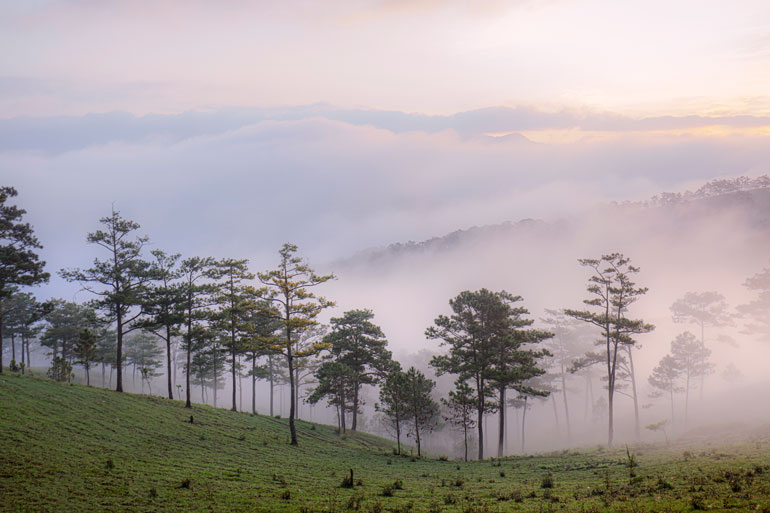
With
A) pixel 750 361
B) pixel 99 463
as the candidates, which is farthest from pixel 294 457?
pixel 750 361

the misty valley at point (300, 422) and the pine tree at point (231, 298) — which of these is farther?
the pine tree at point (231, 298)

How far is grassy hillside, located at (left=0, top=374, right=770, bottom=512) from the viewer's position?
16.0 metres

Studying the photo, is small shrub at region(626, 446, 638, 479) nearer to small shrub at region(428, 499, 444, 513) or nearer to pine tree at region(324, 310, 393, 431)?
small shrub at region(428, 499, 444, 513)

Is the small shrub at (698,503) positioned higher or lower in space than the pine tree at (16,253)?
lower

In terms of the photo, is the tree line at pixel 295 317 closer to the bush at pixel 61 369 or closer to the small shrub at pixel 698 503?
the bush at pixel 61 369

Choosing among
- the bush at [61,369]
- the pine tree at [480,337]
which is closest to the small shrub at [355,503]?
the pine tree at [480,337]

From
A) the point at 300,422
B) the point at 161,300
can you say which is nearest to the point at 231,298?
the point at 161,300

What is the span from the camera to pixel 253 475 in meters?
23.2

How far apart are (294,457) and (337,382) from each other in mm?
20042

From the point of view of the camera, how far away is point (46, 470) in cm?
1861

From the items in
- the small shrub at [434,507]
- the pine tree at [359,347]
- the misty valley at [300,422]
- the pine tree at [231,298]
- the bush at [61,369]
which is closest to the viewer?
the small shrub at [434,507]

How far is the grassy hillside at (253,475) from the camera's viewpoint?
16.0 metres

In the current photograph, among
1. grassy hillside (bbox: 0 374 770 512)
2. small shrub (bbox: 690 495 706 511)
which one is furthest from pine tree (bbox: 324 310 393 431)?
small shrub (bbox: 690 495 706 511)

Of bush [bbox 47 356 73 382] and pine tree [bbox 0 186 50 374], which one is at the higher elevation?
pine tree [bbox 0 186 50 374]
